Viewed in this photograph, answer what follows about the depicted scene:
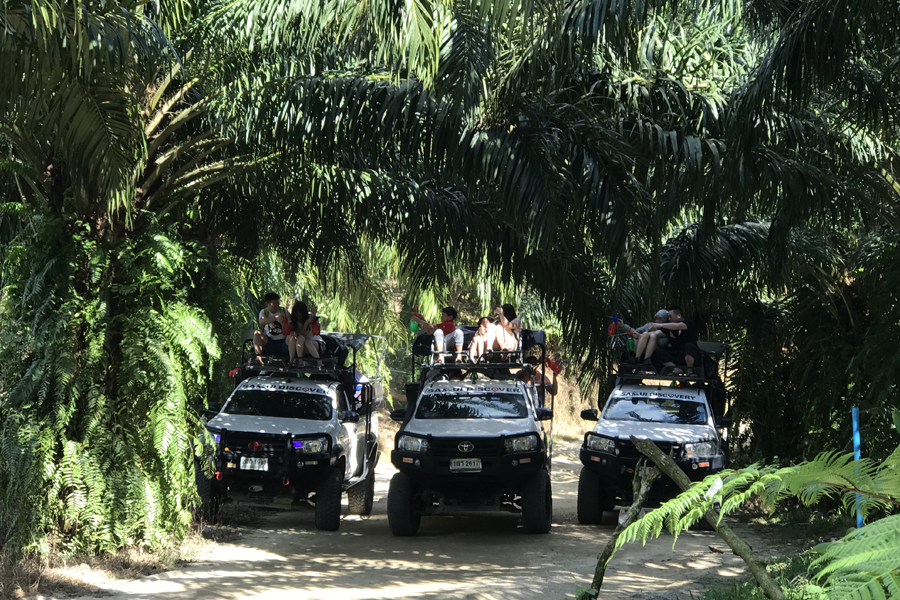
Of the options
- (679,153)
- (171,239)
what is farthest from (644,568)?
(171,239)

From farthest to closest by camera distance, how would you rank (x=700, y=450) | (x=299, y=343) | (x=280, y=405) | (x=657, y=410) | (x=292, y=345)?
(x=299, y=343) < (x=292, y=345) < (x=657, y=410) < (x=280, y=405) < (x=700, y=450)

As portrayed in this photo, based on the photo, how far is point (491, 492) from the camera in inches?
467

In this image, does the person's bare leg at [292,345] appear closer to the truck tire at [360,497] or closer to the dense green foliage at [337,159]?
the dense green foliage at [337,159]

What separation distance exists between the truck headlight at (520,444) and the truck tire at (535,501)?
0.36 meters

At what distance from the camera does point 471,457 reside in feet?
37.9

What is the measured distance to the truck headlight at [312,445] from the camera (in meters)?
11.8

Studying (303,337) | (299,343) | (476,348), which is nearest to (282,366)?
(299,343)

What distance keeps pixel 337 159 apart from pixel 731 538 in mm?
8750

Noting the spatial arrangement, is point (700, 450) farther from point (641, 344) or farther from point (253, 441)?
point (253, 441)

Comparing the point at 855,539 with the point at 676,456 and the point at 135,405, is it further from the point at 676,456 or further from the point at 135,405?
the point at 676,456

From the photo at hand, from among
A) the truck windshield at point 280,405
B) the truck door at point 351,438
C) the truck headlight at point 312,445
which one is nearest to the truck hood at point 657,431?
the truck door at point 351,438

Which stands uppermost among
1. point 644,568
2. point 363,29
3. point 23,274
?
point 363,29

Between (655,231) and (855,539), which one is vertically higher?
(655,231)

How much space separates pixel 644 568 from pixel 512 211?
398cm
